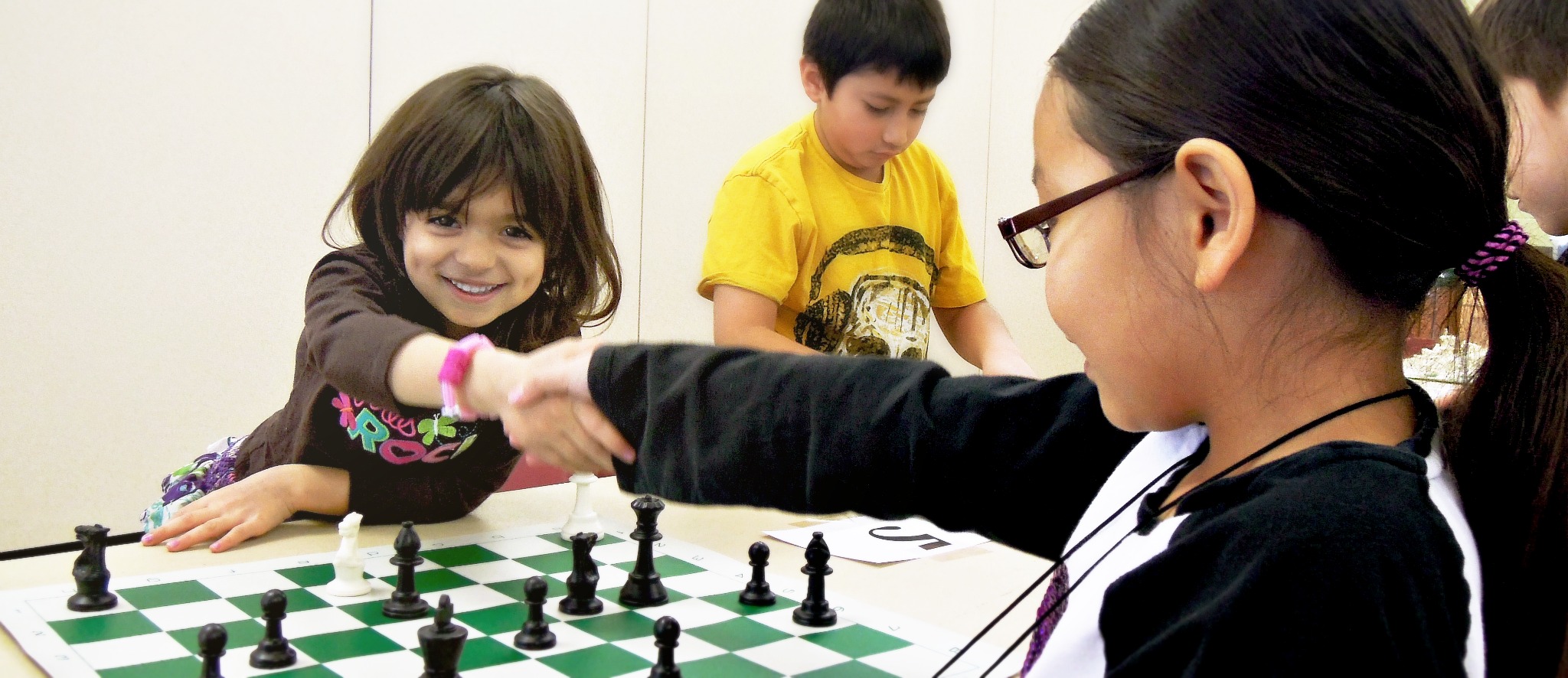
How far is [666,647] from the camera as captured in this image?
1000mm

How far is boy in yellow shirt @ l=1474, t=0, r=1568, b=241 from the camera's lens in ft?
4.93

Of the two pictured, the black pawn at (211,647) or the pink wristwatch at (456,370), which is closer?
the black pawn at (211,647)

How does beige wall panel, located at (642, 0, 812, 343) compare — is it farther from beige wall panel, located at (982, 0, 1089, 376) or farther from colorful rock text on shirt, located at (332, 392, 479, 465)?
colorful rock text on shirt, located at (332, 392, 479, 465)

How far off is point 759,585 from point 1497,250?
2.56ft

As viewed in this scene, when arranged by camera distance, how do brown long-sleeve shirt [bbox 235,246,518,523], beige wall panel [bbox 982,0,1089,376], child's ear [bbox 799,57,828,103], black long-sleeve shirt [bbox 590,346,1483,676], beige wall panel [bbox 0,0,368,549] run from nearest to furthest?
1. black long-sleeve shirt [bbox 590,346,1483,676]
2. brown long-sleeve shirt [bbox 235,246,518,523]
3. child's ear [bbox 799,57,828,103]
4. beige wall panel [bbox 0,0,368,549]
5. beige wall panel [bbox 982,0,1089,376]

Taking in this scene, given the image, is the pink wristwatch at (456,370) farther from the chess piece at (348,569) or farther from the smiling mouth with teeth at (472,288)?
the smiling mouth with teeth at (472,288)

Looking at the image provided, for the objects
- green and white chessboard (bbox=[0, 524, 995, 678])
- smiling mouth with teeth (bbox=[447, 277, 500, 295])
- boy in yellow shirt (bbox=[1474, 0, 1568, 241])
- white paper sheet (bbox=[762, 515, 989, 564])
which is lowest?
green and white chessboard (bbox=[0, 524, 995, 678])

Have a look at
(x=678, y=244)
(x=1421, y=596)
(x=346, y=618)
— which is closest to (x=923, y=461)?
(x=1421, y=596)

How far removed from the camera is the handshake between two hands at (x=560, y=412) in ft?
3.54

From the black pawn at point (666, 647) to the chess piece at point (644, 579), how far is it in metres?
0.23

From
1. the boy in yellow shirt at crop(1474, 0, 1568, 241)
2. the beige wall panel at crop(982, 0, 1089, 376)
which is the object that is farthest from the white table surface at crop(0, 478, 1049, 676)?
the beige wall panel at crop(982, 0, 1089, 376)

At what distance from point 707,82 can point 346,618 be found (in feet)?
9.26

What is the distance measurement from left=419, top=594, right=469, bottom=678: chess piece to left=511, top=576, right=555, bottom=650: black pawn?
5.0 inches

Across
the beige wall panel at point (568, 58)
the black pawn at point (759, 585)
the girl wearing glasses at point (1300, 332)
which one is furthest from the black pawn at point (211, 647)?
the beige wall panel at point (568, 58)
